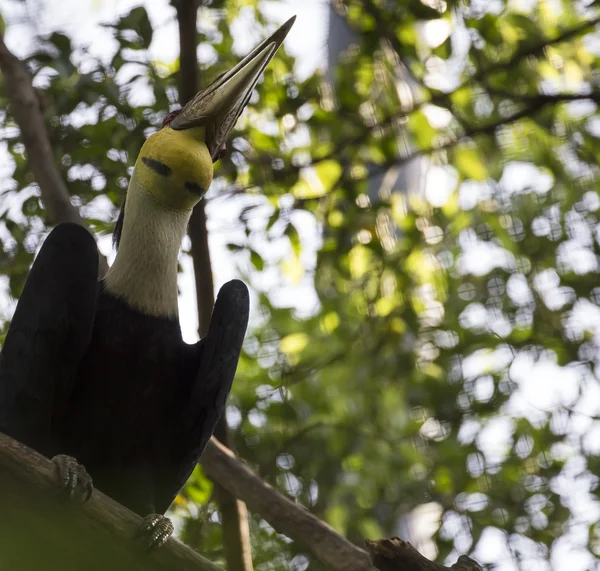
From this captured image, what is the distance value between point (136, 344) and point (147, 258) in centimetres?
25

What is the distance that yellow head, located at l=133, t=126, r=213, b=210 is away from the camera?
2.47 metres

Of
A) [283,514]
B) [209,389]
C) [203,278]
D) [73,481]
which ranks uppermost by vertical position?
[73,481]

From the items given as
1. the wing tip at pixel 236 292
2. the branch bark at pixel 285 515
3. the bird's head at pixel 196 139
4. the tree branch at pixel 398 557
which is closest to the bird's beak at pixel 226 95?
the bird's head at pixel 196 139

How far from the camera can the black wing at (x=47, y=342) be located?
2.26 metres

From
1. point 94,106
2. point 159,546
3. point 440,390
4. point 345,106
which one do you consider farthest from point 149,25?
point 440,390

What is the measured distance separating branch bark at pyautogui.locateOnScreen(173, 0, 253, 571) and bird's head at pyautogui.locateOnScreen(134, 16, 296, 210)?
0.45 metres

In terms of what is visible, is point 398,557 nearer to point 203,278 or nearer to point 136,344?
point 136,344

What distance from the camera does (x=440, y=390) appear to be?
4074 mm

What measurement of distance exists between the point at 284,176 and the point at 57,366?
68.0 inches

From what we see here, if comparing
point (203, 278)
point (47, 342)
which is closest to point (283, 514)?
point (203, 278)

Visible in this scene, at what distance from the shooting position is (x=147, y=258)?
97.7 inches

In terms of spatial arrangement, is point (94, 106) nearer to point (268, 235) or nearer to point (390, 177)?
point (268, 235)

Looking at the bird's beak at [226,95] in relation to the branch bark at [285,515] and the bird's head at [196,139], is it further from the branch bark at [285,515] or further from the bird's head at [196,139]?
the branch bark at [285,515]

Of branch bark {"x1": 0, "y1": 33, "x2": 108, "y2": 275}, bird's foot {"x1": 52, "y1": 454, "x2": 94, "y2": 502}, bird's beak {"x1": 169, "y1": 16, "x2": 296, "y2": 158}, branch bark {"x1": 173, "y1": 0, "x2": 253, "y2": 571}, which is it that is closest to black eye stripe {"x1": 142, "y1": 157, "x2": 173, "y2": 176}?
bird's beak {"x1": 169, "y1": 16, "x2": 296, "y2": 158}
